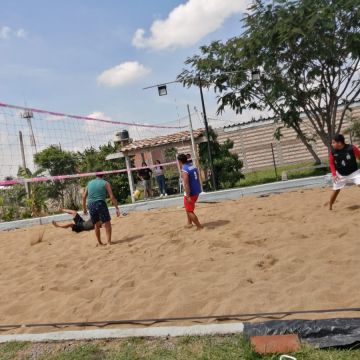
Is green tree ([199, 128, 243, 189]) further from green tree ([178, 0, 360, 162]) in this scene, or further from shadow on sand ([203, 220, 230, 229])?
shadow on sand ([203, 220, 230, 229])

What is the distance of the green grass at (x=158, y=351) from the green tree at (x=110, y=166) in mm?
12671

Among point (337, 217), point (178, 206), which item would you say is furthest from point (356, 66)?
point (337, 217)

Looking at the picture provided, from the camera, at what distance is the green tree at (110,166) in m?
16.1

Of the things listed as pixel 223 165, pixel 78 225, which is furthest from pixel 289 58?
pixel 78 225

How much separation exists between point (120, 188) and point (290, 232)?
10907mm

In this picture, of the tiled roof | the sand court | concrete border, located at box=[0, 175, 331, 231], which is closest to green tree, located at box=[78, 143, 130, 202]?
the tiled roof

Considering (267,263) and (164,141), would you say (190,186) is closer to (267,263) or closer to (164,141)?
(267,263)

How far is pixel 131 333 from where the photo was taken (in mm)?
3191

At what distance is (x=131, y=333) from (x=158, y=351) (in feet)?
1.21

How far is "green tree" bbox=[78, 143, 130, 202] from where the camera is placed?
16.1 meters

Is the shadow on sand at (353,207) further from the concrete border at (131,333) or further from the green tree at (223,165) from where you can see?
the green tree at (223,165)

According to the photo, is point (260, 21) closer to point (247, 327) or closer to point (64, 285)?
point (64, 285)

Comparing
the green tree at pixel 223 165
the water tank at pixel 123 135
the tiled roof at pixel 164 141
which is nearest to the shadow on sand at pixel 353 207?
the green tree at pixel 223 165

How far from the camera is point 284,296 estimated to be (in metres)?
3.64
